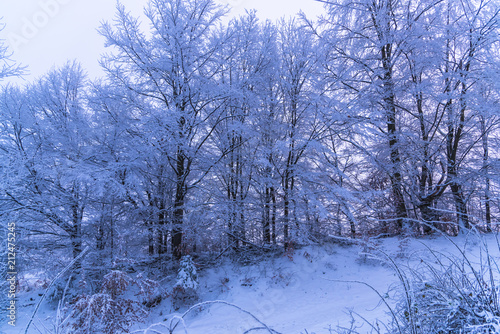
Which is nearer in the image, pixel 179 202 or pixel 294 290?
pixel 294 290

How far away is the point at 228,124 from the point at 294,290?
4.79 meters

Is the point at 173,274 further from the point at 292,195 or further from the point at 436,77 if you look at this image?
the point at 436,77

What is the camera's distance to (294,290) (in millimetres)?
6125

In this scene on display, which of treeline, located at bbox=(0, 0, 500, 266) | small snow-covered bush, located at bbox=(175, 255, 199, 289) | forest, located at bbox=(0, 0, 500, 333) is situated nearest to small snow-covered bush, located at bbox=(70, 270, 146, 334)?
forest, located at bbox=(0, 0, 500, 333)

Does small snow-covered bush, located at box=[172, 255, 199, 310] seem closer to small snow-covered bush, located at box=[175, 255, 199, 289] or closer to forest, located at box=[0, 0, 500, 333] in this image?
small snow-covered bush, located at box=[175, 255, 199, 289]

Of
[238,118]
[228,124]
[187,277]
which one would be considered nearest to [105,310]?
[187,277]

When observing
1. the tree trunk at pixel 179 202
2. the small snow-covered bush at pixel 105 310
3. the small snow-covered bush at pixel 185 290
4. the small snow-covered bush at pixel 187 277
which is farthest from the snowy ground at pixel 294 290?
the tree trunk at pixel 179 202

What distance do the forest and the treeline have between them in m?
0.05

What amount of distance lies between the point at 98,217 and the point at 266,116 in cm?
563

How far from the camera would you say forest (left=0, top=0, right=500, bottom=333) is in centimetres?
607

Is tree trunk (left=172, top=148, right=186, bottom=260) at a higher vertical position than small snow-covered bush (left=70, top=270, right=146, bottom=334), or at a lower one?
higher

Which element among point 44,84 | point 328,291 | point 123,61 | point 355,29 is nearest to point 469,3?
point 355,29

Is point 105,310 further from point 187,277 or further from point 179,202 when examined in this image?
point 179,202

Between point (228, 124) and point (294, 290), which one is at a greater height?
point (228, 124)
